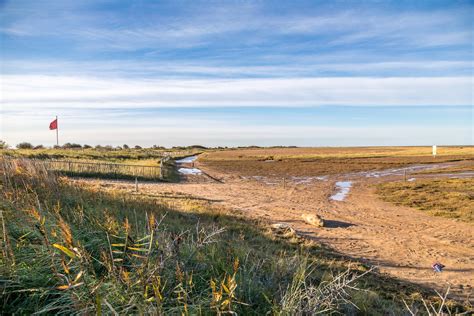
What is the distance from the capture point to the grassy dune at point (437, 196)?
57.9 ft

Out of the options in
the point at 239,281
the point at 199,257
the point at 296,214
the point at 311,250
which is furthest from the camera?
the point at 296,214

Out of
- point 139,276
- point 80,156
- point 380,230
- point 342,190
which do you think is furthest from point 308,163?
point 139,276

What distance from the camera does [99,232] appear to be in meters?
4.70

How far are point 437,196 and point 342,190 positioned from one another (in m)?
6.10

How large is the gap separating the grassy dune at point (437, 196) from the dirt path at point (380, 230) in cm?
101

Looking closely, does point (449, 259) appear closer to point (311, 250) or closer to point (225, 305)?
point (311, 250)

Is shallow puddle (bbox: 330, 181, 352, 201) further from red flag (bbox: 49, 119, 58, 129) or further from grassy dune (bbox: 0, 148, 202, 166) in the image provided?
red flag (bbox: 49, 119, 58, 129)

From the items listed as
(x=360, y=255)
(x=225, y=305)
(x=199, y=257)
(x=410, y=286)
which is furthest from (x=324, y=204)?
(x=225, y=305)

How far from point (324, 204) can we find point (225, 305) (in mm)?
17702

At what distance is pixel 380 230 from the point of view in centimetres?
1420

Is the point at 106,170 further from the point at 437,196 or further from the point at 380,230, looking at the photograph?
the point at 437,196

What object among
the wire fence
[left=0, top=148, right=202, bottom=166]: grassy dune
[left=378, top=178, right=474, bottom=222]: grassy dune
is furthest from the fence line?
[left=378, top=178, right=474, bottom=222]: grassy dune

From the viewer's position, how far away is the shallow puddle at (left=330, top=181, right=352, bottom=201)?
876 inches

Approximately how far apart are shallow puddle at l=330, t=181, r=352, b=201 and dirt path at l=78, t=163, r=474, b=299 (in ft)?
1.63
